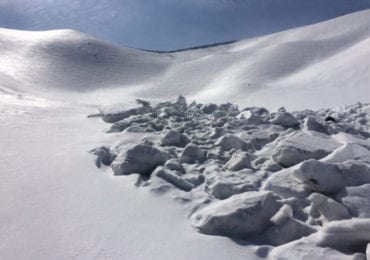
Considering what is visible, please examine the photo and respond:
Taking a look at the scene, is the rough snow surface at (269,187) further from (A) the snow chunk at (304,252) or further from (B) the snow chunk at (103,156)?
(B) the snow chunk at (103,156)

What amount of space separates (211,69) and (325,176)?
51.8ft

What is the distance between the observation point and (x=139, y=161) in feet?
11.2

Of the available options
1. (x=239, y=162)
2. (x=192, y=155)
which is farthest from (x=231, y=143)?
(x=239, y=162)

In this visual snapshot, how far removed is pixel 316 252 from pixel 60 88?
45.9 feet

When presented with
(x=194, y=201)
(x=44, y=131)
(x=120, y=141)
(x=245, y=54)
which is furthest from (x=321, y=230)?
(x=245, y=54)

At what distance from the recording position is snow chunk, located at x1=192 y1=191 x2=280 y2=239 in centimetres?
238

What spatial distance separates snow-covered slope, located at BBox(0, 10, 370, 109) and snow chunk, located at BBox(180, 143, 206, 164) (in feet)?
24.4

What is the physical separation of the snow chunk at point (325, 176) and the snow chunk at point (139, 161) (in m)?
1.18

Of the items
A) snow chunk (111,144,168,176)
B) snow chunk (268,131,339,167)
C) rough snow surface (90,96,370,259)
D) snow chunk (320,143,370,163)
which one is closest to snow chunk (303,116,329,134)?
rough snow surface (90,96,370,259)

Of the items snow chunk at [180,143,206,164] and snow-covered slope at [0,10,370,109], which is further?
snow-covered slope at [0,10,370,109]

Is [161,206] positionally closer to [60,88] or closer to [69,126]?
[69,126]

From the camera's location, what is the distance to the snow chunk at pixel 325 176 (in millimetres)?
2791

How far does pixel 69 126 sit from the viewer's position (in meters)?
5.54

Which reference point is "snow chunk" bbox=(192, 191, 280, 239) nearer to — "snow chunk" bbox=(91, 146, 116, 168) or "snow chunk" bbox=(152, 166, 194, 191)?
"snow chunk" bbox=(152, 166, 194, 191)
